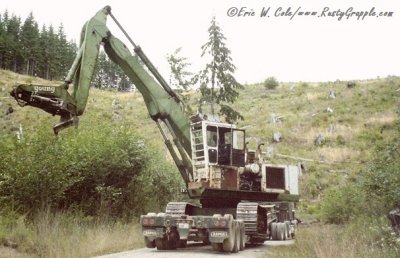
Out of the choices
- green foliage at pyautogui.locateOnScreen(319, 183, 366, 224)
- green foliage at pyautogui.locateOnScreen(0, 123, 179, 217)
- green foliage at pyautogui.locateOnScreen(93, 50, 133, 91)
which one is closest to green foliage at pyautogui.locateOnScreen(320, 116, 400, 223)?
green foliage at pyautogui.locateOnScreen(319, 183, 366, 224)

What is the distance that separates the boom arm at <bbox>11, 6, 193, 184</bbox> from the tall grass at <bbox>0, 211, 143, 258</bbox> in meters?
3.11

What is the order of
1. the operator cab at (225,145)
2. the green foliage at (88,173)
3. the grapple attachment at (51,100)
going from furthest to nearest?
the green foliage at (88,173) < the operator cab at (225,145) < the grapple attachment at (51,100)

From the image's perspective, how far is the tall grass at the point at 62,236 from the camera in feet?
40.3

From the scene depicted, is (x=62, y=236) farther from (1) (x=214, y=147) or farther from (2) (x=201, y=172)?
(1) (x=214, y=147)

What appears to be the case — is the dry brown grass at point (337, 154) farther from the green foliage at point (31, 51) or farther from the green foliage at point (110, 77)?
the green foliage at point (110, 77)

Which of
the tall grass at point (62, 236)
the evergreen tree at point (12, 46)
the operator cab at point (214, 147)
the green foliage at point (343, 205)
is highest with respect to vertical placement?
the evergreen tree at point (12, 46)

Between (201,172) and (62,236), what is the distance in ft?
14.6

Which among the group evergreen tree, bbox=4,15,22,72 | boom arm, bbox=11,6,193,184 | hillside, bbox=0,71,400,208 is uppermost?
evergreen tree, bbox=4,15,22,72

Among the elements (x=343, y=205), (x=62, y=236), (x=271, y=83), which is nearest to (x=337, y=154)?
(x=343, y=205)

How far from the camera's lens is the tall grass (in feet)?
40.3

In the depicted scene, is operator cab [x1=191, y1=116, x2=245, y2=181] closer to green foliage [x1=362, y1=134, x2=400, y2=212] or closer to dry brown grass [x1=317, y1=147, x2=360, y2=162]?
green foliage [x1=362, y1=134, x2=400, y2=212]

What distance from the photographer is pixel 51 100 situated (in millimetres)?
10477

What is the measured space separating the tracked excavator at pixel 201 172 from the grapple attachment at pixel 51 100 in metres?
0.12

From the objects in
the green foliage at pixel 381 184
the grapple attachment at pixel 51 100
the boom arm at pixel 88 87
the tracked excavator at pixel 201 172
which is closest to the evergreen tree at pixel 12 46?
the tracked excavator at pixel 201 172
